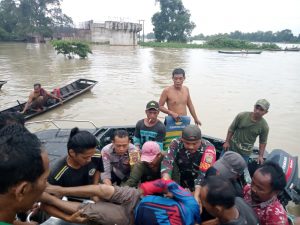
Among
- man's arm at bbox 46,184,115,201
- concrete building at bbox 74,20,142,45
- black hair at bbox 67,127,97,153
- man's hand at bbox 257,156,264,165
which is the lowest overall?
man's hand at bbox 257,156,264,165

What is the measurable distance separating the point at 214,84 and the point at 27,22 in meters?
41.7

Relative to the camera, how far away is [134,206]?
6.15 feet

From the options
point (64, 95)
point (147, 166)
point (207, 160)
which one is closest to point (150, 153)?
point (147, 166)

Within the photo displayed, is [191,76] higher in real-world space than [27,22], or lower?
lower

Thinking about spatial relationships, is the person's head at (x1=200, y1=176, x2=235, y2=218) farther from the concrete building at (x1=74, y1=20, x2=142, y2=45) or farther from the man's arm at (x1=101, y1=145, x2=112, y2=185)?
the concrete building at (x1=74, y1=20, x2=142, y2=45)

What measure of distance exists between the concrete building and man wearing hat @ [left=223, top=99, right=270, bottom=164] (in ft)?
141

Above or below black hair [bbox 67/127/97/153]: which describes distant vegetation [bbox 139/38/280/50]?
above

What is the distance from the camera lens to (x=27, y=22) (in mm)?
45344

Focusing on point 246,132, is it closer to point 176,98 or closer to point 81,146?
point 176,98

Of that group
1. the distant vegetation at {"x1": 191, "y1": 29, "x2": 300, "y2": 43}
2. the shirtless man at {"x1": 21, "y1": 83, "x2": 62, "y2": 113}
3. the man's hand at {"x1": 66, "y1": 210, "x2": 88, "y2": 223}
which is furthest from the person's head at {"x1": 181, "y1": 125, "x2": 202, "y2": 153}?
the distant vegetation at {"x1": 191, "y1": 29, "x2": 300, "y2": 43}

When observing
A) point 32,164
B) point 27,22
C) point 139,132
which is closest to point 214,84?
point 139,132

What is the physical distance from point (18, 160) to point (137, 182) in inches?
74.0

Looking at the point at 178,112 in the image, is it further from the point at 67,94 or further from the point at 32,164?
the point at 67,94

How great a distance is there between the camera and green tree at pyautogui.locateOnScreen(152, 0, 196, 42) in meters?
52.7
